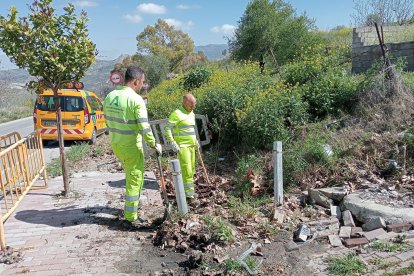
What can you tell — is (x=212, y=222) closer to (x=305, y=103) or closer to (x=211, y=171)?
(x=211, y=171)

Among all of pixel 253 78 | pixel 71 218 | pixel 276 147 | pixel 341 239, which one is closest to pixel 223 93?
pixel 253 78

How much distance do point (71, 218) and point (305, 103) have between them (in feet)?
17.2

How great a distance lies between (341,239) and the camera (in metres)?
4.42

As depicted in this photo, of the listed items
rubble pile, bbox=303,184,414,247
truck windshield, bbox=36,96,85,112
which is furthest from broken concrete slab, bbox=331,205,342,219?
truck windshield, bbox=36,96,85,112

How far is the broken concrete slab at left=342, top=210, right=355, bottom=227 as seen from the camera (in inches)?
189

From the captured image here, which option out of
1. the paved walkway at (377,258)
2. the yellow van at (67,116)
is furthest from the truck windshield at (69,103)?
the paved walkway at (377,258)

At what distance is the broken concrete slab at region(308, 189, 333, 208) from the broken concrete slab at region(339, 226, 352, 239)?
0.78 meters

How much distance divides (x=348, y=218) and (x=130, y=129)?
3037mm

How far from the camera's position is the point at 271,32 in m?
22.0

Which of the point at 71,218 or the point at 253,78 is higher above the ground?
the point at 253,78

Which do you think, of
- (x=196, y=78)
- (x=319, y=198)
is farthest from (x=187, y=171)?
(x=196, y=78)

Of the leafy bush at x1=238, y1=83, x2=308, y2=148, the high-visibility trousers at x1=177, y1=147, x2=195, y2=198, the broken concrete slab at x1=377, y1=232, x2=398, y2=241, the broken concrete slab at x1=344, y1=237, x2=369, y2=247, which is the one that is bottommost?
the broken concrete slab at x1=344, y1=237, x2=369, y2=247

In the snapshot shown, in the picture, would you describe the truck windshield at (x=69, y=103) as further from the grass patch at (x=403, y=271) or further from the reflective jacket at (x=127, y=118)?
the grass patch at (x=403, y=271)

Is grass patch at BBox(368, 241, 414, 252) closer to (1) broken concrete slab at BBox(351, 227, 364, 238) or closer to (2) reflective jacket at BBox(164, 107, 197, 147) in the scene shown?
(1) broken concrete slab at BBox(351, 227, 364, 238)
